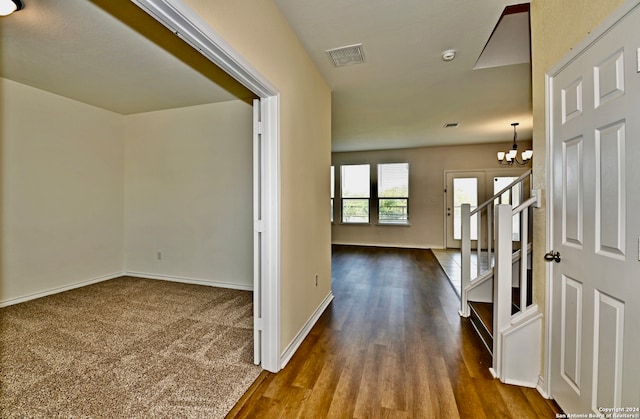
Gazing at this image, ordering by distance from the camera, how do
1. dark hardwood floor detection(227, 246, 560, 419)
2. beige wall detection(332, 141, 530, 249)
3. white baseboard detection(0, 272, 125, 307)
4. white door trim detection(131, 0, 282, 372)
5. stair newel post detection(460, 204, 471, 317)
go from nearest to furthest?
dark hardwood floor detection(227, 246, 560, 419), white door trim detection(131, 0, 282, 372), stair newel post detection(460, 204, 471, 317), white baseboard detection(0, 272, 125, 307), beige wall detection(332, 141, 530, 249)

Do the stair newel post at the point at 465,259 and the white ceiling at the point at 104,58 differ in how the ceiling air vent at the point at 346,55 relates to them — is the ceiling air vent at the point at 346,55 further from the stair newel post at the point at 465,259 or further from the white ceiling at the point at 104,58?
the stair newel post at the point at 465,259

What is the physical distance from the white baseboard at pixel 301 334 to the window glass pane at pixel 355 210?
14.6 feet

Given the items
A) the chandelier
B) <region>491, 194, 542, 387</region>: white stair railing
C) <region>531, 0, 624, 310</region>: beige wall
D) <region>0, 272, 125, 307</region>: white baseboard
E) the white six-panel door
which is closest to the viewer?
the white six-panel door

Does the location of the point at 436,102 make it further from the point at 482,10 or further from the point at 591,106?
the point at 591,106

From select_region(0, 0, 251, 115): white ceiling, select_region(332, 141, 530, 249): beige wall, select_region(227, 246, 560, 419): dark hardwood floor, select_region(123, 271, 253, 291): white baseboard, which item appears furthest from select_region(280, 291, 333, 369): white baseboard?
select_region(332, 141, 530, 249): beige wall

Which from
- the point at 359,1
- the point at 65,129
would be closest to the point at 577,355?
the point at 359,1

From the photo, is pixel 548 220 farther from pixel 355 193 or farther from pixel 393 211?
pixel 355 193

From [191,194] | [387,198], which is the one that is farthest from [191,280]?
[387,198]

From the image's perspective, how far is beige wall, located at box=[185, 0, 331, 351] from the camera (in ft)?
5.04

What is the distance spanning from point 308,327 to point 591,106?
252cm

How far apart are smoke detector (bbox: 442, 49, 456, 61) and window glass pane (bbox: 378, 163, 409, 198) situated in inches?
181

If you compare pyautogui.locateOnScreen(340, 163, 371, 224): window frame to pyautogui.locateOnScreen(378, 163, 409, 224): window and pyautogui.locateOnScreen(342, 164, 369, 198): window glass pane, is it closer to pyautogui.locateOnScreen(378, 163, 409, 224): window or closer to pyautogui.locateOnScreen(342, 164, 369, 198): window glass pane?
pyautogui.locateOnScreen(342, 164, 369, 198): window glass pane

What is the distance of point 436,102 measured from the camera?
3.78 meters

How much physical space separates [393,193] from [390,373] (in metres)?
5.71
